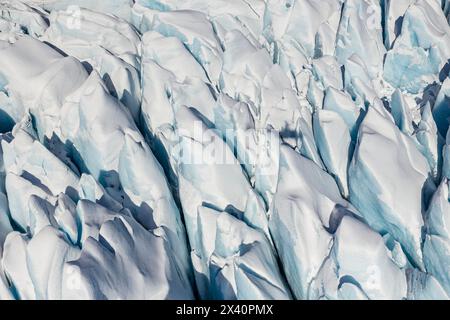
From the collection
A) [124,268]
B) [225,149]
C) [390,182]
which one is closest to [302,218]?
[390,182]

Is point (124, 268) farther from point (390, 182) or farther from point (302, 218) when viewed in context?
point (390, 182)

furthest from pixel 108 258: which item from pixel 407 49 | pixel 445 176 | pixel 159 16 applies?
pixel 407 49

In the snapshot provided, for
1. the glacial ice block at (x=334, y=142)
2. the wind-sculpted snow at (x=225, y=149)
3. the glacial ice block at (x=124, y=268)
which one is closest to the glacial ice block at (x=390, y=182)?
the wind-sculpted snow at (x=225, y=149)

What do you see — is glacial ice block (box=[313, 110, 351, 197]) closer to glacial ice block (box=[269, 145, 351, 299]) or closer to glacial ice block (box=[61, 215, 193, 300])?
glacial ice block (box=[269, 145, 351, 299])

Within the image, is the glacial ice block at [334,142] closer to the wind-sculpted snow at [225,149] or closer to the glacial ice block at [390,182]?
the wind-sculpted snow at [225,149]

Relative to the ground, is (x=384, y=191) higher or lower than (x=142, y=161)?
higher

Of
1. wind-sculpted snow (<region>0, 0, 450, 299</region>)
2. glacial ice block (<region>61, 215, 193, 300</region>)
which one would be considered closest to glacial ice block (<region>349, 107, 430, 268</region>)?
wind-sculpted snow (<region>0, 0, 450, 299</region>)

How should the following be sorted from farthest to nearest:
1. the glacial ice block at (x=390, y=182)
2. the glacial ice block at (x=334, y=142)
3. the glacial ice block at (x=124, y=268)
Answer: the glacial ice block at (x=334, y=142), the glacial ice block at (x=390, y=182), the glacial ice block at (x=124, y=268)
